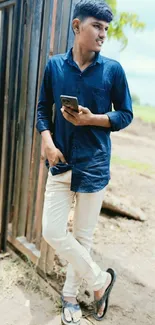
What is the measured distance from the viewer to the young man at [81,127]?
187 cm

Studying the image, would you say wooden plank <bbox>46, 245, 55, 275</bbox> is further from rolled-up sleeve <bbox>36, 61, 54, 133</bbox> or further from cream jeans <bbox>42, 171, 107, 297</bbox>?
rolled-up sleeve <bbox>36, 61, 54, 133</bbox>

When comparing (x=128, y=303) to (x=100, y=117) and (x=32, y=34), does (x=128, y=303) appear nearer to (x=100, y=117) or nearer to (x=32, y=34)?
(x=100, y=117)

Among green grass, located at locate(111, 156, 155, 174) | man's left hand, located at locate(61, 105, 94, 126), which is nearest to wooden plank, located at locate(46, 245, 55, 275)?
man's left hand, located at locate(61, 105, 94, 126)

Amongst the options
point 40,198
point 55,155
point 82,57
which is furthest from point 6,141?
point 82,57

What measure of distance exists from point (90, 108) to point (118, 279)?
5.62 ft

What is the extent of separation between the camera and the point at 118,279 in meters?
2.94

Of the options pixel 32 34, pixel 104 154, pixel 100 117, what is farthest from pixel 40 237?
pixel 32 34

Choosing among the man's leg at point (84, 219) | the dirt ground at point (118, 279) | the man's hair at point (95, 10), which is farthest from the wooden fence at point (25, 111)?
the man's hair at point (95, 10)

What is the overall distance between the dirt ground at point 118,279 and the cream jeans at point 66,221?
496 millimetres

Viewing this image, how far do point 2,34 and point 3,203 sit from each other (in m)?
1.48

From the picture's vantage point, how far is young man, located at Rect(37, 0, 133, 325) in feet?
6.13

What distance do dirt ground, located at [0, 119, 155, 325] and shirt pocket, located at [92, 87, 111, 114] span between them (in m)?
1.46

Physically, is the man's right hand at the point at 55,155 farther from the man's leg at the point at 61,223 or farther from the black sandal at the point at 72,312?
the black sandal at the point at 72,312

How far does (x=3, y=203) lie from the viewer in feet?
9.77
